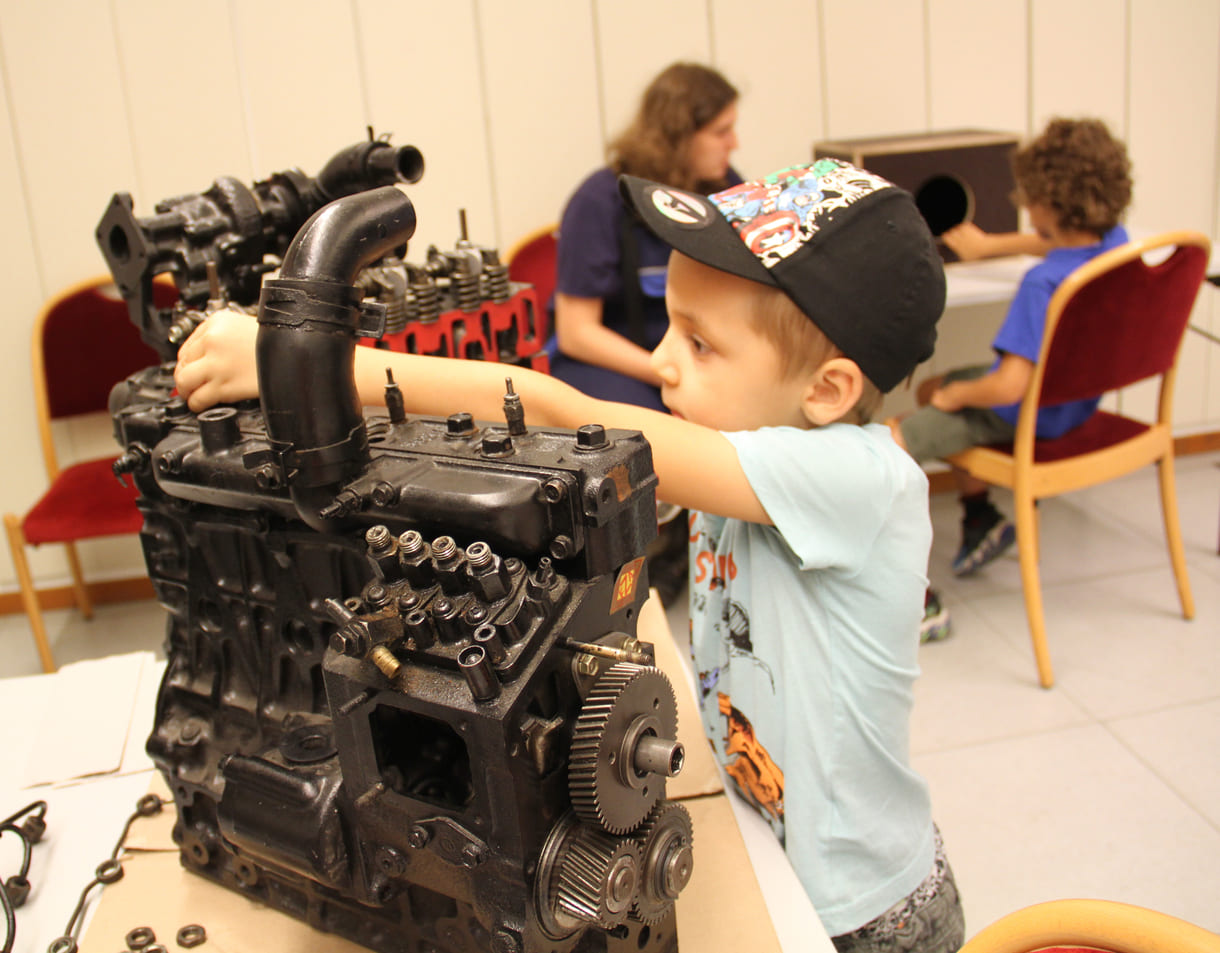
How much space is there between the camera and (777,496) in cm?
94

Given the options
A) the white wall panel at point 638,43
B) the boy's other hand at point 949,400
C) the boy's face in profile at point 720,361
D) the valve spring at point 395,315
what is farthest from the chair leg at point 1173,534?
the valve spring at point 395,315

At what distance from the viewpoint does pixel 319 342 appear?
0.74 metres

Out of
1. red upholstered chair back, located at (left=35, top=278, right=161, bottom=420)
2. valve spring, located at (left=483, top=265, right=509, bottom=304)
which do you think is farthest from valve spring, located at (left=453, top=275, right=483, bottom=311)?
red upholstered chair back, located at (left=35, top=278, right=161, bottom=420)

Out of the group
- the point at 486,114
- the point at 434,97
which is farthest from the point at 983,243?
the point at 434,97

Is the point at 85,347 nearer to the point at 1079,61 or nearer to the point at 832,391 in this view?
the point at 832,391

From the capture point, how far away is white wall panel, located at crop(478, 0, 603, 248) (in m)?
2.93

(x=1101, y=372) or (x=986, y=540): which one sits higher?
(x=1101, y=372)

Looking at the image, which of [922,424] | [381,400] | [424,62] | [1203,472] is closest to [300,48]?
[424,62]

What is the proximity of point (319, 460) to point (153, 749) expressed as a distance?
436 mm

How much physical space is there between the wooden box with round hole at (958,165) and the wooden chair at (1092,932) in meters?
2.28

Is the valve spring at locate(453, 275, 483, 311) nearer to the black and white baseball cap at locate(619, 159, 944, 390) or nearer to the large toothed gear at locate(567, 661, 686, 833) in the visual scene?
the black and white baseball cap at locate(619, 159, 944, 390)

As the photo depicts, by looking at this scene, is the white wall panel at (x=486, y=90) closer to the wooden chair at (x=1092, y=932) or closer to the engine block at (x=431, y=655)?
the engine block at (x=431, y=655)

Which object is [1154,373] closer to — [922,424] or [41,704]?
[922,424]

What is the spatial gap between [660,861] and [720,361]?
0.48 meters
